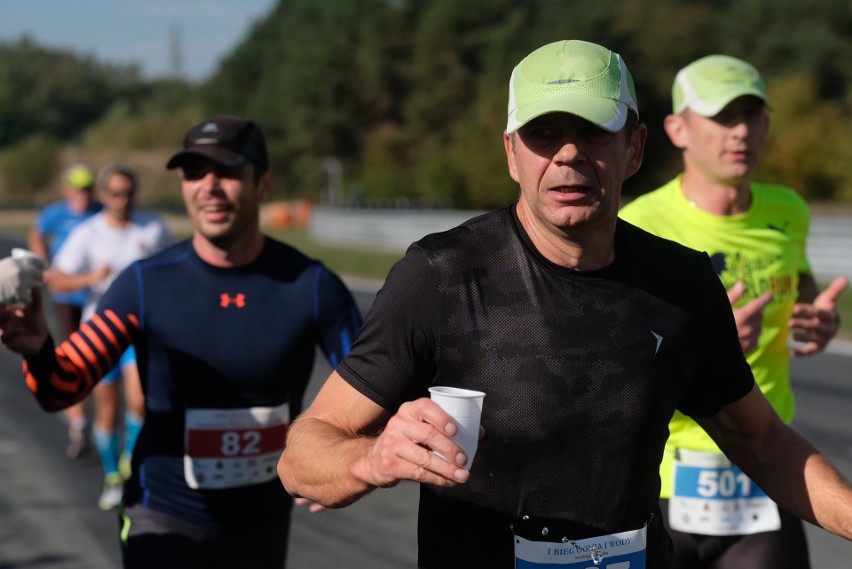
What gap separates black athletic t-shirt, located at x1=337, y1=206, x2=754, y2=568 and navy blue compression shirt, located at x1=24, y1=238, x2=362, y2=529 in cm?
167

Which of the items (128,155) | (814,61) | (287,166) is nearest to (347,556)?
(814,61)

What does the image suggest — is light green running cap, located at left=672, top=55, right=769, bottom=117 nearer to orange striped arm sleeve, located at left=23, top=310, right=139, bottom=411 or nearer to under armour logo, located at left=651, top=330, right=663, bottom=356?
under armour logo, located at left=651, top=330, right=663, bottom=356

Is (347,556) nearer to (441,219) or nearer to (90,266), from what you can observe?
(90,266)

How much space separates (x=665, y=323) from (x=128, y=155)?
11842 cm

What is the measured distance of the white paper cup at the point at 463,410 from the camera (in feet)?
7.57

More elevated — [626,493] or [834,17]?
[834,17]

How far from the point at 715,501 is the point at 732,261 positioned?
885 mm

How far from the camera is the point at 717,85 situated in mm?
4672

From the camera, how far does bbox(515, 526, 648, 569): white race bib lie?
2.89 meters

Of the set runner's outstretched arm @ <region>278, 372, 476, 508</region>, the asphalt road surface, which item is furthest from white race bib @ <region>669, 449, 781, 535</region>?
the asphalt road surface

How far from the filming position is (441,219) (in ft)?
109

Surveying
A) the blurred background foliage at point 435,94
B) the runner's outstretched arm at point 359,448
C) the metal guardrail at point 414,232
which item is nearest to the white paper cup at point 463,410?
the runner's outstretched arm at point 359,448

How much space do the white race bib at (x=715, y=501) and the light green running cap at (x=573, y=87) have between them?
5.72 feet

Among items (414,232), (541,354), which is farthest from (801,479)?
(414,232)
